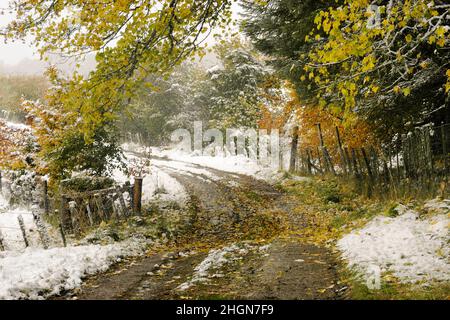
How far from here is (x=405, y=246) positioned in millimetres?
6098

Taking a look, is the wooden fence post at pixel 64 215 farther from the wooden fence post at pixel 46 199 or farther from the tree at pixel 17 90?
the tree at pixel 17 90

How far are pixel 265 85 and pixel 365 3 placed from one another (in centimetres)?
1527

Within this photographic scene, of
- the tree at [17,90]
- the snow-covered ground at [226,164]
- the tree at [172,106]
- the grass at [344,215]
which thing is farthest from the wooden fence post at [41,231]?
the tree at [17,90]

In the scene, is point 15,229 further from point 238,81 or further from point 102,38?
point 238,81

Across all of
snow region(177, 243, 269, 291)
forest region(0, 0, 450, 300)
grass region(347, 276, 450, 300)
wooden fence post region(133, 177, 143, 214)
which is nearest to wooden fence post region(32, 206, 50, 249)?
forest region(0, 0, 450, 300)

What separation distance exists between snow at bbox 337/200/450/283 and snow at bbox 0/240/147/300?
191 inches

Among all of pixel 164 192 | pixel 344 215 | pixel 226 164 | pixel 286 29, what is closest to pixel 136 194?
pixel 164 192

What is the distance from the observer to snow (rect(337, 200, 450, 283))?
5102 millimetres

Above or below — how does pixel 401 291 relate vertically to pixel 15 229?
above

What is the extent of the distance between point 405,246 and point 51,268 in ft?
20.7

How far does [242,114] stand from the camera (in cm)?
2759

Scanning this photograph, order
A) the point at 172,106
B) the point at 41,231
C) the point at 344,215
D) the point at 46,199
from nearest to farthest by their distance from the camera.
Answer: the point at 41,231
the point at 344,215
the point at 46,199
the point at 172,106
